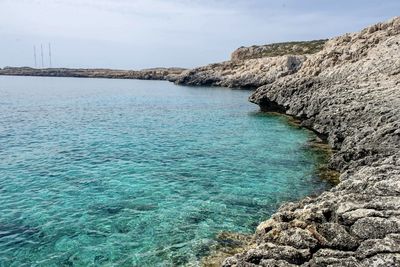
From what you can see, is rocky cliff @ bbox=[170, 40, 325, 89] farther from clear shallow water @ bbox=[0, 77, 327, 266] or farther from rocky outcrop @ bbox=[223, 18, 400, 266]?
clear shallow water @ bbox=[0, 77, 327, 266]

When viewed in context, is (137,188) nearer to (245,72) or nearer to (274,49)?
(245,72)

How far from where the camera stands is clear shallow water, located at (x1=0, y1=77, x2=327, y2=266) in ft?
55.3

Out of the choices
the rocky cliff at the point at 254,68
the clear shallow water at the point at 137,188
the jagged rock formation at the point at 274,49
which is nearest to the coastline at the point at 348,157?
the clear shallow water at the point at 137,188

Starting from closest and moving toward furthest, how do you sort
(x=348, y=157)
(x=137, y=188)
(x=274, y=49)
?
1. (x=137, y=188)
2. (x=348, y=157)
3. (x=274, y=49)

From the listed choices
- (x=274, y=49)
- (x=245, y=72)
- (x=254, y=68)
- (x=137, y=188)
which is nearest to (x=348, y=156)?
(x=137, y=188)

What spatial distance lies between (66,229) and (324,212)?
39.5 feet

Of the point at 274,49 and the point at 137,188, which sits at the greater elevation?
the point at 274,49

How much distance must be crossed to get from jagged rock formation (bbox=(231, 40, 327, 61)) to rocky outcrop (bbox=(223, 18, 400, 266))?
107599 millimetres

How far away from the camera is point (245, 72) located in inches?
5453

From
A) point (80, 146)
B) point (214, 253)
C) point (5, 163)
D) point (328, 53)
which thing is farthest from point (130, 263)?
point (328, 53)

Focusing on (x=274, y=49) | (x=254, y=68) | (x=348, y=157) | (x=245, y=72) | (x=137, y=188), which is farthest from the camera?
(x=274, y=49)

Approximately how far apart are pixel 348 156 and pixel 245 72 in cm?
11479

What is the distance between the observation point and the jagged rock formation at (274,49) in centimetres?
16700

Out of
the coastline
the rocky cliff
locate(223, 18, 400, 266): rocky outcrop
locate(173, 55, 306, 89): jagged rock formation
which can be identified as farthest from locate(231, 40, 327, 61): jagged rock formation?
the coastline
